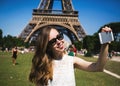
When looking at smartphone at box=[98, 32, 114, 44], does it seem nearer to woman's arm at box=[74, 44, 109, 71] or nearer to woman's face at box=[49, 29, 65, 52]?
woman's arm at box=[74, 44, 109, 71]

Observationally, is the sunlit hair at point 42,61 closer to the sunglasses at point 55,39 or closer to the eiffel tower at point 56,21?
the sunglasses at point 55,39

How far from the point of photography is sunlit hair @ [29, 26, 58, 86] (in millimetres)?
2869

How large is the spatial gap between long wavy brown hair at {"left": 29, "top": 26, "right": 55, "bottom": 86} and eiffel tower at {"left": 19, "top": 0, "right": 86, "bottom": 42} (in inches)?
2368

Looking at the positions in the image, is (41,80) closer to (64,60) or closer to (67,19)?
(64,60)

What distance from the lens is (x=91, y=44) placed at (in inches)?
2744

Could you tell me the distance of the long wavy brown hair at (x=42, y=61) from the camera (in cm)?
287

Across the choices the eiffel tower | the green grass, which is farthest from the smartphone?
the eiffel tower

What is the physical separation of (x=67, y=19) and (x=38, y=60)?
6490 centimetres

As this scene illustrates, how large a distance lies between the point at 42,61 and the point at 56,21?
66.2 metres

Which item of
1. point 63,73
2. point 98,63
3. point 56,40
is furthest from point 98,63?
point 56,40

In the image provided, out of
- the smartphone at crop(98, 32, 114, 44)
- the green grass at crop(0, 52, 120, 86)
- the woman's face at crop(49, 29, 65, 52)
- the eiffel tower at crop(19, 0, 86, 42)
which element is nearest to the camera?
the smartphone at crop(98, 32, 114, 44)

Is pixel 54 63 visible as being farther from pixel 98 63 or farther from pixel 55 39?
pixel 98 63

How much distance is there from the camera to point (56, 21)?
68.9 meters

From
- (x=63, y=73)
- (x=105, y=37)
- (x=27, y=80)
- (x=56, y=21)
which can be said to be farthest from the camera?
(x=56, y=21)
